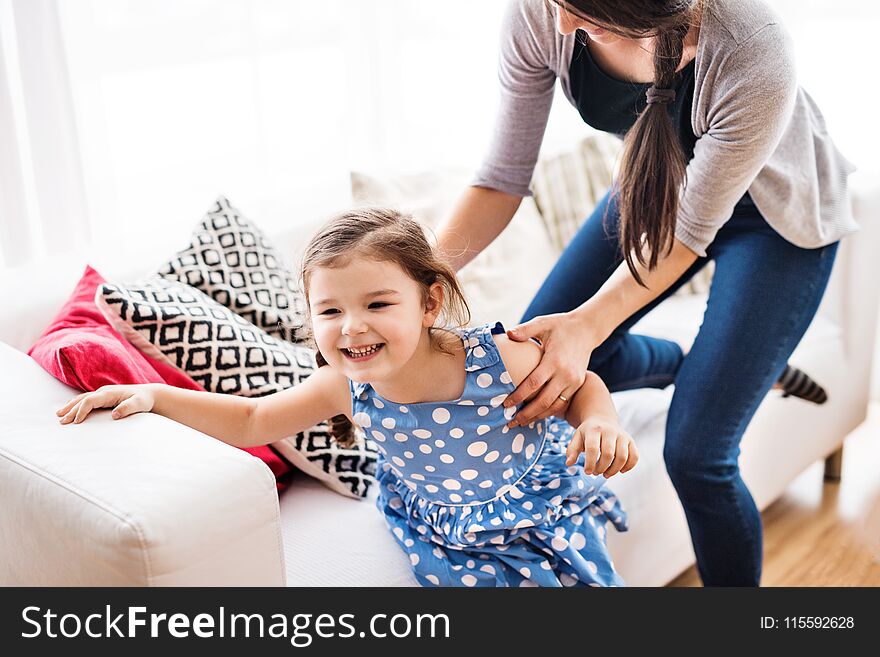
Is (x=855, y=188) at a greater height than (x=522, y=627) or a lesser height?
greater

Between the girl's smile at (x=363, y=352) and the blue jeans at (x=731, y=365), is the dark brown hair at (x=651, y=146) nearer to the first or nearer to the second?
the blue jeans at (x=731, y=365)

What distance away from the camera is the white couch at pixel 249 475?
104 cm

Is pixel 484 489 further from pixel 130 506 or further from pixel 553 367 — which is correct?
pixel 130 506

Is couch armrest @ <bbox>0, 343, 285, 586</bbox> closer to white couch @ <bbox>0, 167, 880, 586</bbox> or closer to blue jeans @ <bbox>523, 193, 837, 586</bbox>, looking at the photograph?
white couch @ <bbox>0, 167, 880, 586</bbox>

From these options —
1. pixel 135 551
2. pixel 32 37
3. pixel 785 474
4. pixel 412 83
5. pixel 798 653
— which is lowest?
pixel 785 474

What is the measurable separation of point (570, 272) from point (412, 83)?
1240 millimetres

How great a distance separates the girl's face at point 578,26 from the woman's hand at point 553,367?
381mm

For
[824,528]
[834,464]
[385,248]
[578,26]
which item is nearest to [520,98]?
[578,26]

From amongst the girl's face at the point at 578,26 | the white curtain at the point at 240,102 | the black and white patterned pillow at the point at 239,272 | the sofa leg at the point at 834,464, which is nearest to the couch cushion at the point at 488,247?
the white curtain at the point at 240,102

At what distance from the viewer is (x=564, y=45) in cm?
144

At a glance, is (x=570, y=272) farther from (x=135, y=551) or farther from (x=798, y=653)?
(x=135, y=551)

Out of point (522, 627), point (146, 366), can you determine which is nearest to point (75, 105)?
point (146, 366)

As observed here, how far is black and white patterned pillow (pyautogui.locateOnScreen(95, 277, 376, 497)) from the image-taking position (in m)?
1.54

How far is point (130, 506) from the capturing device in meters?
1.02
